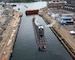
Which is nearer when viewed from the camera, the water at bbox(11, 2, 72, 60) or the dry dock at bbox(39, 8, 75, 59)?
the water at bbox(11, 2, 72, 60)

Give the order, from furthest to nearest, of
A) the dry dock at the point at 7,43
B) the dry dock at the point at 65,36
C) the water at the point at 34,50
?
the dry dock at the point at 65,36, the water at the point at 34,50, the dry dock at the point at 7,43

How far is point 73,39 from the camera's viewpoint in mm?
34375

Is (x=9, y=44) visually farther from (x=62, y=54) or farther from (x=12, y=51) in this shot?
(x=62, y=54)

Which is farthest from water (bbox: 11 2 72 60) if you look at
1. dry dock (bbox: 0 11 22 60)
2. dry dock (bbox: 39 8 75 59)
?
dry dock (bbox: 0 11 22 60)

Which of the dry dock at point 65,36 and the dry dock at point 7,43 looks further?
the dry dock at point 65,36

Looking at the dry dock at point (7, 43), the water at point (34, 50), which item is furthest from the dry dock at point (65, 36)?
the dry dock at point (7, 43)

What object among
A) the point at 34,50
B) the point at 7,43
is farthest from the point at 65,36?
the point at 7,43

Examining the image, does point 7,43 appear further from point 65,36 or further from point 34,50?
point 65,36

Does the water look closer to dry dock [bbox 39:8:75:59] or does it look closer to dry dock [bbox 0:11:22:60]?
dry dock [bbox 39:8:75:59]

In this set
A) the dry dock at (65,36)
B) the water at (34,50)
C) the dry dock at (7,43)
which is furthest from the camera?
the dry dock at (65,36)

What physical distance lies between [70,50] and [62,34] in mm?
8012

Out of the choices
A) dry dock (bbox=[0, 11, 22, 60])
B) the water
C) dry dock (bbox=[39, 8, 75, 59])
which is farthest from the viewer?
dry dock (bbox=[39, 8, 75, 59])

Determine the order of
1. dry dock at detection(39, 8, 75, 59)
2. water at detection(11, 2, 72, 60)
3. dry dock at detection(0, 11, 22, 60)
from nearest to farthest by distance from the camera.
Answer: dry dock at detection(0, 11, 22, 60) → water at detection(11, 2, 72, 60) → dry dock at detection(39, 8, 75, 59)

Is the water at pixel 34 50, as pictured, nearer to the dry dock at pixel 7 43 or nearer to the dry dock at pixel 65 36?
the dry dock at pixel 65 36
